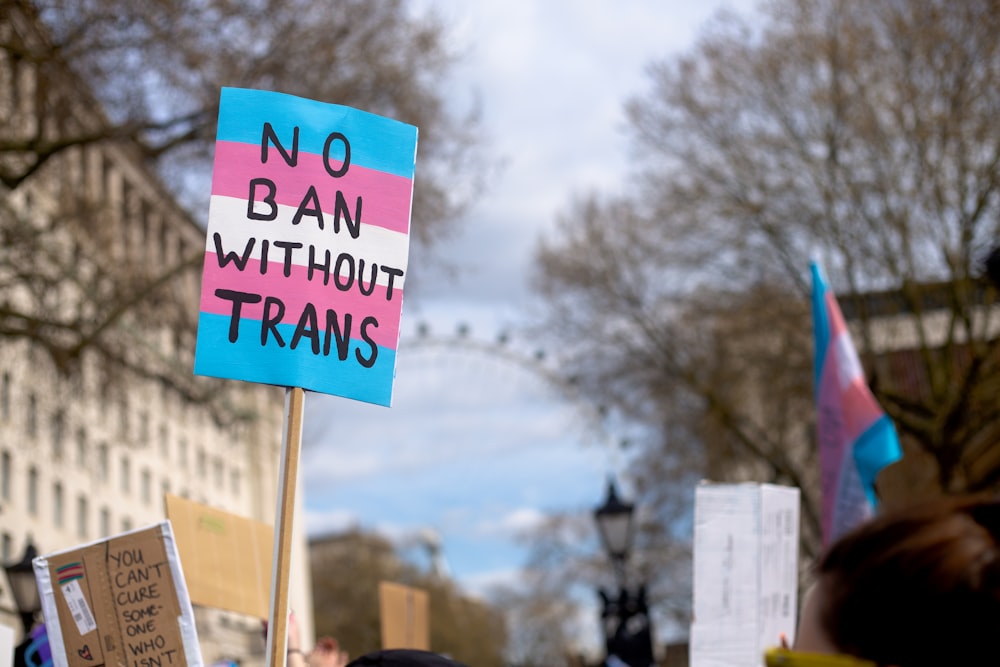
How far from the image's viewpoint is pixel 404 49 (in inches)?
587

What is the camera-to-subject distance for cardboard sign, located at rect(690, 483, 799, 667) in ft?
16.5

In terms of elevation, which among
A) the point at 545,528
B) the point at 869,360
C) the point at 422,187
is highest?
the point at 422,187

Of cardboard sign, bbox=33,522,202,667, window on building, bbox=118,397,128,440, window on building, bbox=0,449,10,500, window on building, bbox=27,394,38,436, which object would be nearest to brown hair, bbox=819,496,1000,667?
cardboard sign, bbox=33,522,202,667

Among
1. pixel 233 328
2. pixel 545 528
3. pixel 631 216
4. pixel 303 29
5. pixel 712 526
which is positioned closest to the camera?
pixel 233 328

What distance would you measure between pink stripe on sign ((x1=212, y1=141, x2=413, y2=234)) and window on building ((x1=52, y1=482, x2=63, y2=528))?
42.2 m

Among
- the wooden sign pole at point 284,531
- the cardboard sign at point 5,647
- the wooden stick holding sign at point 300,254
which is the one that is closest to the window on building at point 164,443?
the cardboard sign at point 5,647

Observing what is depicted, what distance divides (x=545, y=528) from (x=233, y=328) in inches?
1350

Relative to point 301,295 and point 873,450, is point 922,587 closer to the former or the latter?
point 301,295

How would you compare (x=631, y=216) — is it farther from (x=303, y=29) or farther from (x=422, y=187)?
(x=303, y=29)

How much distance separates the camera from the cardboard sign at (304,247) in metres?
4.07

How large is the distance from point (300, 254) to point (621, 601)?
1086 cm

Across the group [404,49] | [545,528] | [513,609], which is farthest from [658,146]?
[513,609]

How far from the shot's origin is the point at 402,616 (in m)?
8.55

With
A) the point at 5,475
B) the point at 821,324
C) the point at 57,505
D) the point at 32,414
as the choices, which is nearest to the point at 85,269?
the point at 32,414
